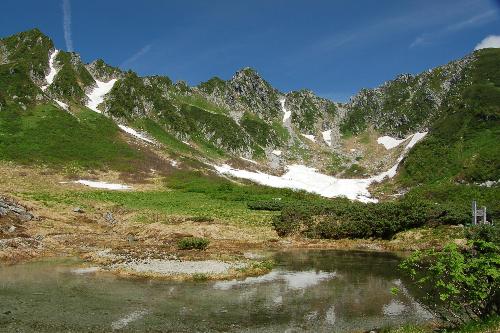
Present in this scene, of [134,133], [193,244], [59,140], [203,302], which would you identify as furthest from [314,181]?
[203,302]

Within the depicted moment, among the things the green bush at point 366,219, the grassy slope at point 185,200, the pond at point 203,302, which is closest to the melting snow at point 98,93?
the grassy slope at point 185,200

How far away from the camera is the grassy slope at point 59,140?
104625 mm

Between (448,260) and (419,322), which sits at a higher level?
(448,260)

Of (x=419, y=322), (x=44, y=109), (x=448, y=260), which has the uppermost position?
(x=44, y=109)

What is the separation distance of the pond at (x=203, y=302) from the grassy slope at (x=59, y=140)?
75.2 meters

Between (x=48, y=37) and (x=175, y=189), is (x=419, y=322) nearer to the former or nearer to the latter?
(x=175, y=189)

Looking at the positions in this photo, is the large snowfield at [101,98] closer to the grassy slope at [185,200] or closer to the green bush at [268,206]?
the grassy slope at [185,200]

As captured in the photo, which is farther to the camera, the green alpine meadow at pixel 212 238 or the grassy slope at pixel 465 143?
the grassy slope at pixel 465 143

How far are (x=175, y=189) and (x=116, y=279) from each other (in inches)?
2442

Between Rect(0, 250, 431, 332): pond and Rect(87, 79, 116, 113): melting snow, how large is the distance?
129914 millimetres

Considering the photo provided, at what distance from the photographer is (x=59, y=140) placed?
116188 millimetres

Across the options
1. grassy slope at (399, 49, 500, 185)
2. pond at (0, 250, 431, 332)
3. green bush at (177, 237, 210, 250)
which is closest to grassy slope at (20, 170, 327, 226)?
green bush at (177, 237, 210, 250)

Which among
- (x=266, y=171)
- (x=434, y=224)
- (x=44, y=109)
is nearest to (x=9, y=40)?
(x=44, y=109)

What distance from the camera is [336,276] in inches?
1325
